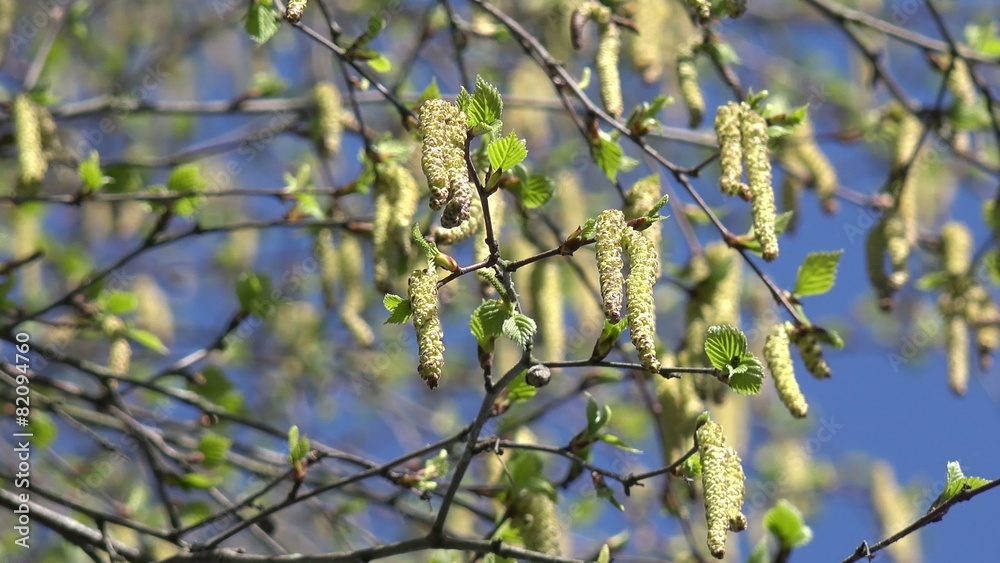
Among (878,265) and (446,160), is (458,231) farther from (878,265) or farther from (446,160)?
(878,265)

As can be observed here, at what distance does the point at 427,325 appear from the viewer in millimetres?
1790

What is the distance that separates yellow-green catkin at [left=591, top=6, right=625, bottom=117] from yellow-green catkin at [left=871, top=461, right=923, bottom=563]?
3567 millimetres

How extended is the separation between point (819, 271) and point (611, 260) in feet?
3.41

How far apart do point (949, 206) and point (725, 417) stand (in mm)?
2790

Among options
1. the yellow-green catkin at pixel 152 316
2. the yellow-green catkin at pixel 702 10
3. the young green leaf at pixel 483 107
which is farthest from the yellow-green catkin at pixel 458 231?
the yellow-green catkin at pixel 152 316

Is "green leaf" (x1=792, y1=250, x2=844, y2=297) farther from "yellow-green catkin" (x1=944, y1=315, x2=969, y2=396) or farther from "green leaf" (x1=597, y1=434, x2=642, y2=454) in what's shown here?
"yellow-green catkin" (x1=944, y1=315, x2=969, y2=396)

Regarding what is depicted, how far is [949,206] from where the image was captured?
6680mm

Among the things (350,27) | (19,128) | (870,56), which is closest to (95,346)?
(350,27)

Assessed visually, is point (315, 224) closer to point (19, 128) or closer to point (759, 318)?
point (19, 128)

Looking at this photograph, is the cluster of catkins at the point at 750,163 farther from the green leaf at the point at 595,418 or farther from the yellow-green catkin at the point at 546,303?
the yellow-green catkin at the point at 546,303

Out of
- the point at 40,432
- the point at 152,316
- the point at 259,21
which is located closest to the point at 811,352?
the point at 259,21

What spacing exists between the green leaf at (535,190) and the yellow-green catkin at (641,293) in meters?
0.70

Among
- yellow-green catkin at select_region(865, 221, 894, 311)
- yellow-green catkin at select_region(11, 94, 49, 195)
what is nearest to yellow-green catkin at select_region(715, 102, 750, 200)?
yellow-green catkin at select_region(865, 221, 894, 311)

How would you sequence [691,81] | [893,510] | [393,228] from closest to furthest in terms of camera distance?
[393,228]
[691,81]
[893,510]
